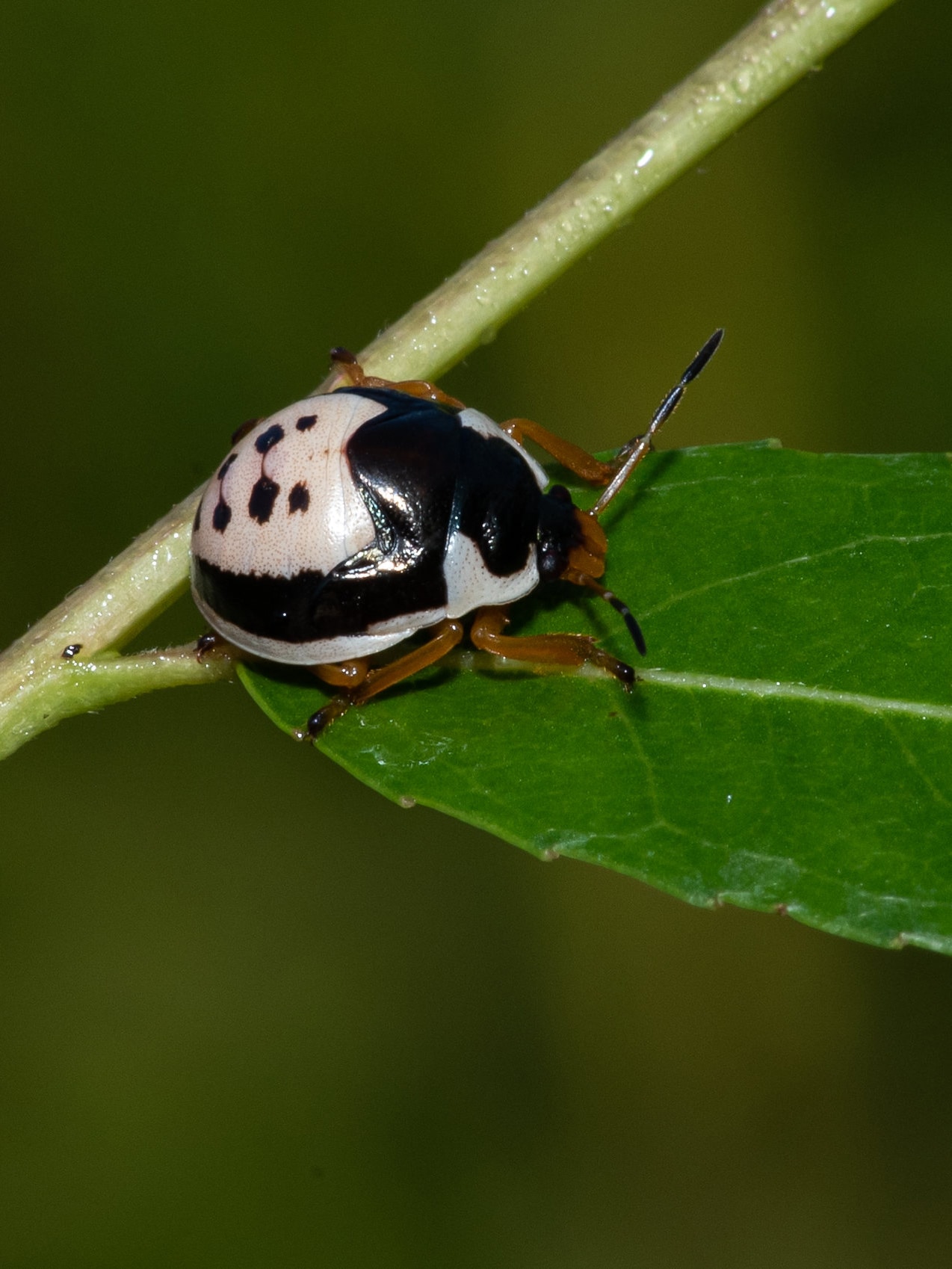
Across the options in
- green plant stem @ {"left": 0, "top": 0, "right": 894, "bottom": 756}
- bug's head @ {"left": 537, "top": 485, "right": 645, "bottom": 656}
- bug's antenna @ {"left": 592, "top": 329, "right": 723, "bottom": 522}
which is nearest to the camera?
green plant stem @ {"left": 0, "top": 0, "right": 894, "bottom": 756}

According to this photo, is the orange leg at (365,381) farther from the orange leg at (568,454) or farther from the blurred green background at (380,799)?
the blurred green background at (380,799)

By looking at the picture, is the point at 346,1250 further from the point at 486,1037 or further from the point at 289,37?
the point at 289,37

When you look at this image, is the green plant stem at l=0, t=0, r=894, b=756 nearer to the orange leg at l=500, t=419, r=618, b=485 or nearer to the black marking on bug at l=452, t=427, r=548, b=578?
the black marking on bug at l=452, t=427, r=548, b=578

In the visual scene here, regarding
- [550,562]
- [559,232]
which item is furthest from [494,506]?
[559,232]

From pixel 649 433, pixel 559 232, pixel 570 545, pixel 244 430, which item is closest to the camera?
pixel 559 232

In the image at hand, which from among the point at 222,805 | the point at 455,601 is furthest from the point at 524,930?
the point at 455,601

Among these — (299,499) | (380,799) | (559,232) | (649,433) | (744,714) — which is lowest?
(380,799)

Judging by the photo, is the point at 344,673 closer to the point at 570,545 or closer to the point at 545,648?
the point at 545,648

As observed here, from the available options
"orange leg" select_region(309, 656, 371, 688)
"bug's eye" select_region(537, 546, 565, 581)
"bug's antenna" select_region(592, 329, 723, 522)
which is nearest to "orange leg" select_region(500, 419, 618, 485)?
"bug's antenna" select_region(592, 329, 723, 522)
